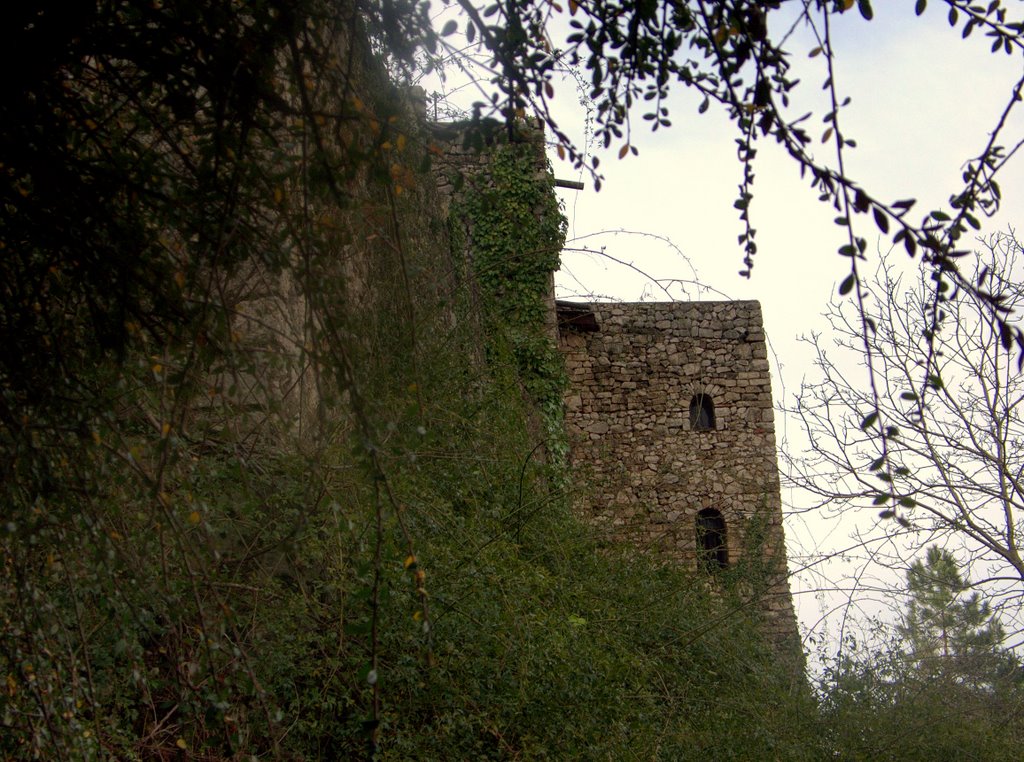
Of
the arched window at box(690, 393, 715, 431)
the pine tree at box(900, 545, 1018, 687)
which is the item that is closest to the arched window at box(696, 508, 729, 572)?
the arched window at box(690, 393, 715, 431)

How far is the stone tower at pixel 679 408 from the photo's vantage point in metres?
12.4

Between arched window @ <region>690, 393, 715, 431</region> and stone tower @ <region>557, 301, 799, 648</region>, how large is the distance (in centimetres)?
1

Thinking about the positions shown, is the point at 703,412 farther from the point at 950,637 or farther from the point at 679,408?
the point at 950,637

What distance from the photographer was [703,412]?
42.4 feet

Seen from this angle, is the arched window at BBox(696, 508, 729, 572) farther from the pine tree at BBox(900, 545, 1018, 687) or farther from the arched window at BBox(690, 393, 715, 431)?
the pine tree at BBox(900, 545, 1018, 687)

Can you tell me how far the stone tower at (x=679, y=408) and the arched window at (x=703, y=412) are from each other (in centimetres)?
1

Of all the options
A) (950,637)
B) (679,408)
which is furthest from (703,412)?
(950,637)

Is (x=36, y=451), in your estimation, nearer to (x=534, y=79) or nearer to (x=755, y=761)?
(x=534, y=79)

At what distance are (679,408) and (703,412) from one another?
417 millimetres

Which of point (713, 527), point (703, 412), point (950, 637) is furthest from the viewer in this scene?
point (703, 412)

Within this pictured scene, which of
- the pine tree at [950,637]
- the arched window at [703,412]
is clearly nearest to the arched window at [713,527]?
the arched window at [703,412]

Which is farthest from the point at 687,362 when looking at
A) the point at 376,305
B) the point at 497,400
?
the point at 376,305

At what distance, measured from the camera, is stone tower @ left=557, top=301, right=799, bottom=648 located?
12.4 meters

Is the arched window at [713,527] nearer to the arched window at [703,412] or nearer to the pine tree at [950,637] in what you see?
the arched window at [703,412]
